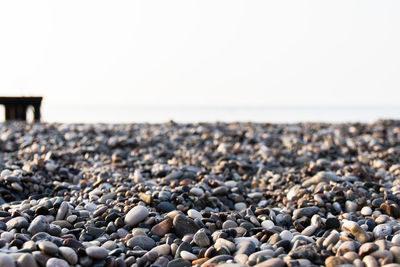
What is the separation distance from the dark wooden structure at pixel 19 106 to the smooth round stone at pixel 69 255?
1007 centimetres

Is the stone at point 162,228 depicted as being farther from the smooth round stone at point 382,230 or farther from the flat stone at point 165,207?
the smooth round stone at point 382,230

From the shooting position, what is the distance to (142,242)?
110 inches

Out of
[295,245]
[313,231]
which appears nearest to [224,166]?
[313,231]

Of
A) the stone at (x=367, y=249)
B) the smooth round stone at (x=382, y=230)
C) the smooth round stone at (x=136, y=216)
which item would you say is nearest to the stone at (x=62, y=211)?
the smooth round stone at (x=136, y=216)

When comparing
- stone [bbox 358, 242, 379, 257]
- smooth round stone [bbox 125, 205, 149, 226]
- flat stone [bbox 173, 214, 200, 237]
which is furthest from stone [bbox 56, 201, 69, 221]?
stone [bbox 358, 242, 379, 257]

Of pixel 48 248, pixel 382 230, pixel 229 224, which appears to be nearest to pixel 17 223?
pixel 48 248

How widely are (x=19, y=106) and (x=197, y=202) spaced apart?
31.5 feet

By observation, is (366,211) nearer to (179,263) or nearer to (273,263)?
(273,263)

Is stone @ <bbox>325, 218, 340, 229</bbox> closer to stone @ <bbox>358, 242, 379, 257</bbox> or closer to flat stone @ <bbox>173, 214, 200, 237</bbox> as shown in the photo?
stone @ <bbox>358, 242, 379, 257</bbox>

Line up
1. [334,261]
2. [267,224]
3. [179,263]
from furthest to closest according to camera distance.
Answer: [267,224]
[179,263]
[334,261]

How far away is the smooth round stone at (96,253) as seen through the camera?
97.7 inches

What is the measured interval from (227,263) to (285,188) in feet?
7.71

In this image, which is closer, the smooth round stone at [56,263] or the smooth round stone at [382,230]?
the smooth round stone at [56,263]

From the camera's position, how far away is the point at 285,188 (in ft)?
15.0
